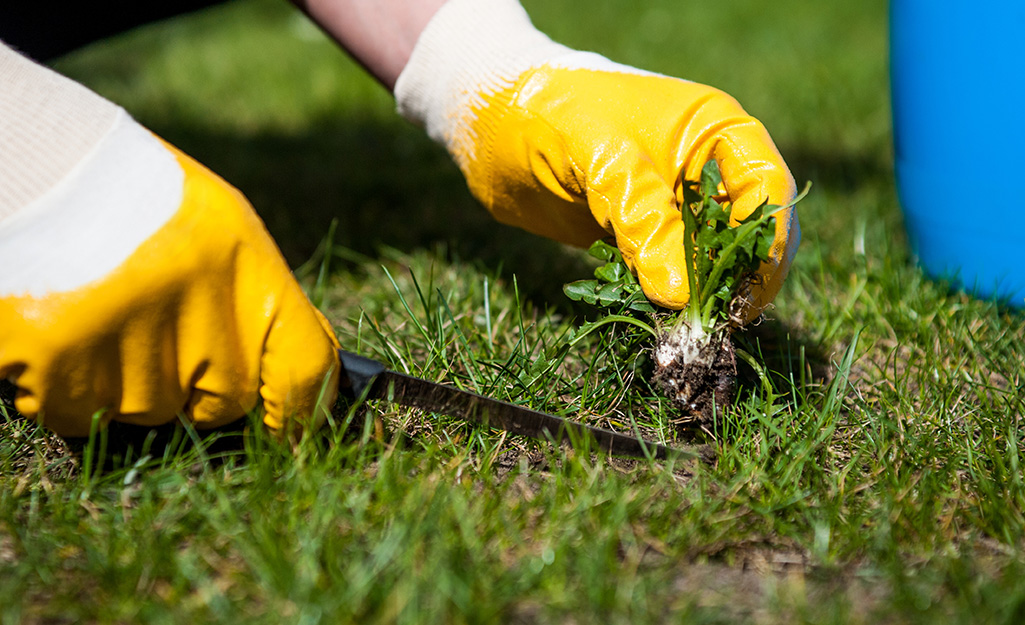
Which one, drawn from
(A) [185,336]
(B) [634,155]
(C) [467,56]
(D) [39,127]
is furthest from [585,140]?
(D) [39,127]

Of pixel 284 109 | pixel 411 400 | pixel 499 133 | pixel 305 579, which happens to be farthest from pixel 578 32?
pixel 305 579

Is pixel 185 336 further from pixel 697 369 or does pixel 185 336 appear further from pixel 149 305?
pixel 697 369

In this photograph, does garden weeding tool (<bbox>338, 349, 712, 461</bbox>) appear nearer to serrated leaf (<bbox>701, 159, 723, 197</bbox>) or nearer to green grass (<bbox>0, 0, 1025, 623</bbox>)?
green grass (<bbox>0, 0, 1025, 623</bbox>)

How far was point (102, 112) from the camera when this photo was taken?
1388mm

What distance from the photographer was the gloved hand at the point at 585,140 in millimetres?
1575

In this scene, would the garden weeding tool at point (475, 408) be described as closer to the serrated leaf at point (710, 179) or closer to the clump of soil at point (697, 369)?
the clump of soil at point (697, 369)

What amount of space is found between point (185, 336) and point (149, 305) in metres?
0.09

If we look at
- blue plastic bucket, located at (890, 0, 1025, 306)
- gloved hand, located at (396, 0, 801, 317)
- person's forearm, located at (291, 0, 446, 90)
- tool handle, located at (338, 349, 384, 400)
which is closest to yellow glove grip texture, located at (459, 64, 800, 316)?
gloved hand, located at (396, 0, 801, 317)

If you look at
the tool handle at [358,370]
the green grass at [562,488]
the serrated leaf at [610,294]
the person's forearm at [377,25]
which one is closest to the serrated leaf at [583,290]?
the serrated leaf at [610,294]

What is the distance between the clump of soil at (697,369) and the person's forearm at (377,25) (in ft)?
3.44

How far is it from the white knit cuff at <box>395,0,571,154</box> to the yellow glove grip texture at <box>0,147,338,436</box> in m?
0.70

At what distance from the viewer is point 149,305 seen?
1300mm

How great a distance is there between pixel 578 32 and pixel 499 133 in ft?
12.1

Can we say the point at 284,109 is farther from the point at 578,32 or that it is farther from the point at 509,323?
the point at 509,323
